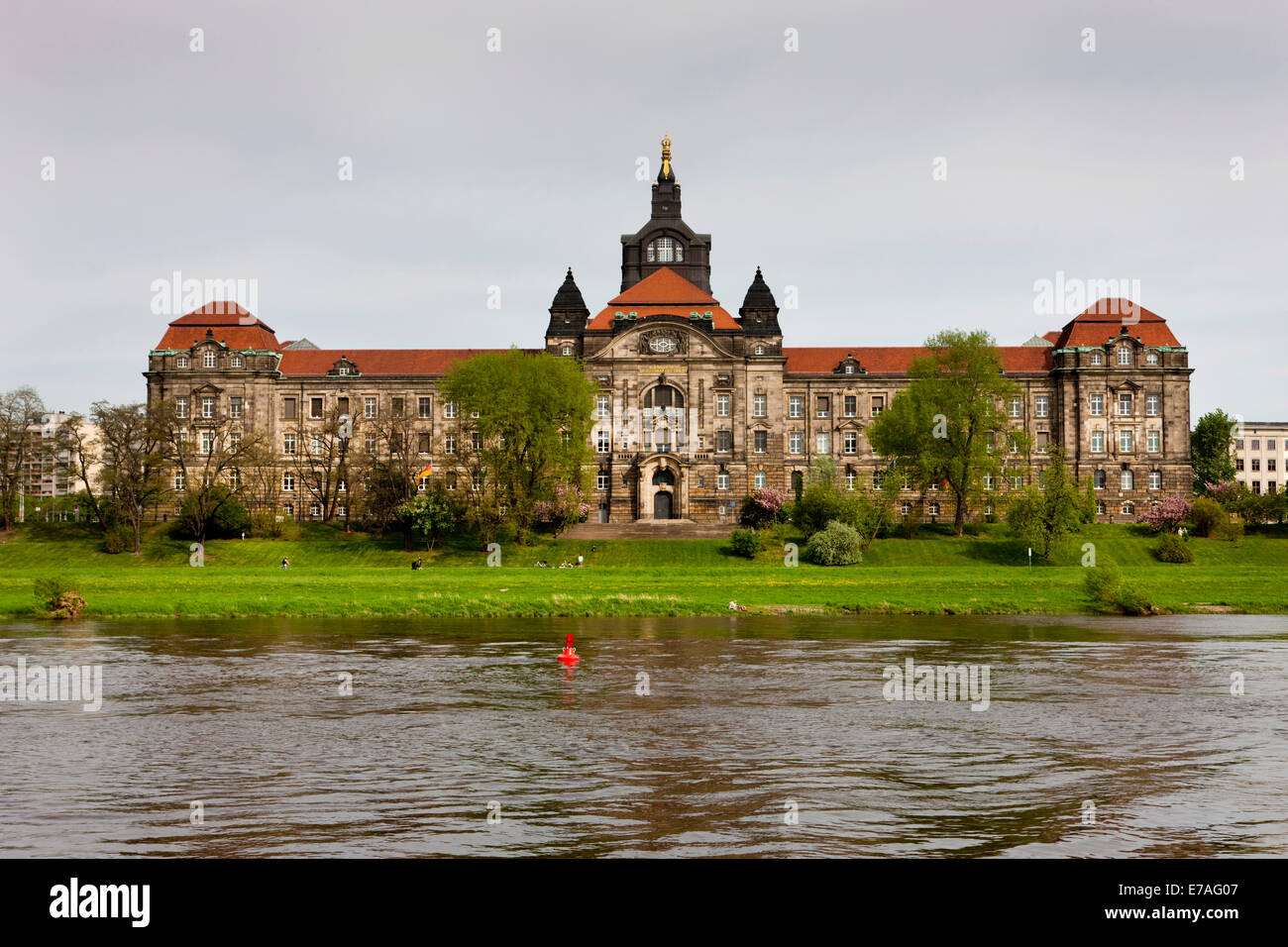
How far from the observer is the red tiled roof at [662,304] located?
111m

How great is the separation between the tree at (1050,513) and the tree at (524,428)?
32.5m

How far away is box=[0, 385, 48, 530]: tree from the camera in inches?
3735

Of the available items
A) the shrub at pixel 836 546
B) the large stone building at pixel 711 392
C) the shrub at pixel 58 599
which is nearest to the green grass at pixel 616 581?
the shrub at pixel 58 599

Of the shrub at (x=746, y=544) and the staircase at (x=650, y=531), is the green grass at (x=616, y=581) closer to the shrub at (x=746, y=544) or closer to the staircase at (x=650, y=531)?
the shrub at (x=746, y=544)

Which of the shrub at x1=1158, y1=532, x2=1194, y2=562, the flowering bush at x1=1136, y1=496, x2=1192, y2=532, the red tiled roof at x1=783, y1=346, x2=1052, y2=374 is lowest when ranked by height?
the shrub at x1=1158, y1=532, x2=1194, y2=562

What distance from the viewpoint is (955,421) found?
93625mm

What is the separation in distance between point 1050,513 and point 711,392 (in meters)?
38.3

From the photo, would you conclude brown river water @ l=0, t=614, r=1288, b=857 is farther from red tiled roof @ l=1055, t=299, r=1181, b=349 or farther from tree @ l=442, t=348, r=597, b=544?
red tiled roof @ l=1055, t=299, r=1181, b=349

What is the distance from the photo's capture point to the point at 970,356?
313ft

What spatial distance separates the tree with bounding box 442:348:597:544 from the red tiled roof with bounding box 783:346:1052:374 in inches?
1503

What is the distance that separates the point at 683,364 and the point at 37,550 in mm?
56633

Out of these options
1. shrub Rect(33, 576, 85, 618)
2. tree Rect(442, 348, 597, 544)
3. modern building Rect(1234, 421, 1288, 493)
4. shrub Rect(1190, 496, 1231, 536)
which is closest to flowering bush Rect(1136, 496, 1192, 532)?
shrub Rect(1190, 496, 1231, 536)

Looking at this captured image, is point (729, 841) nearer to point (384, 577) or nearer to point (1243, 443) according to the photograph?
point (384, 577)
